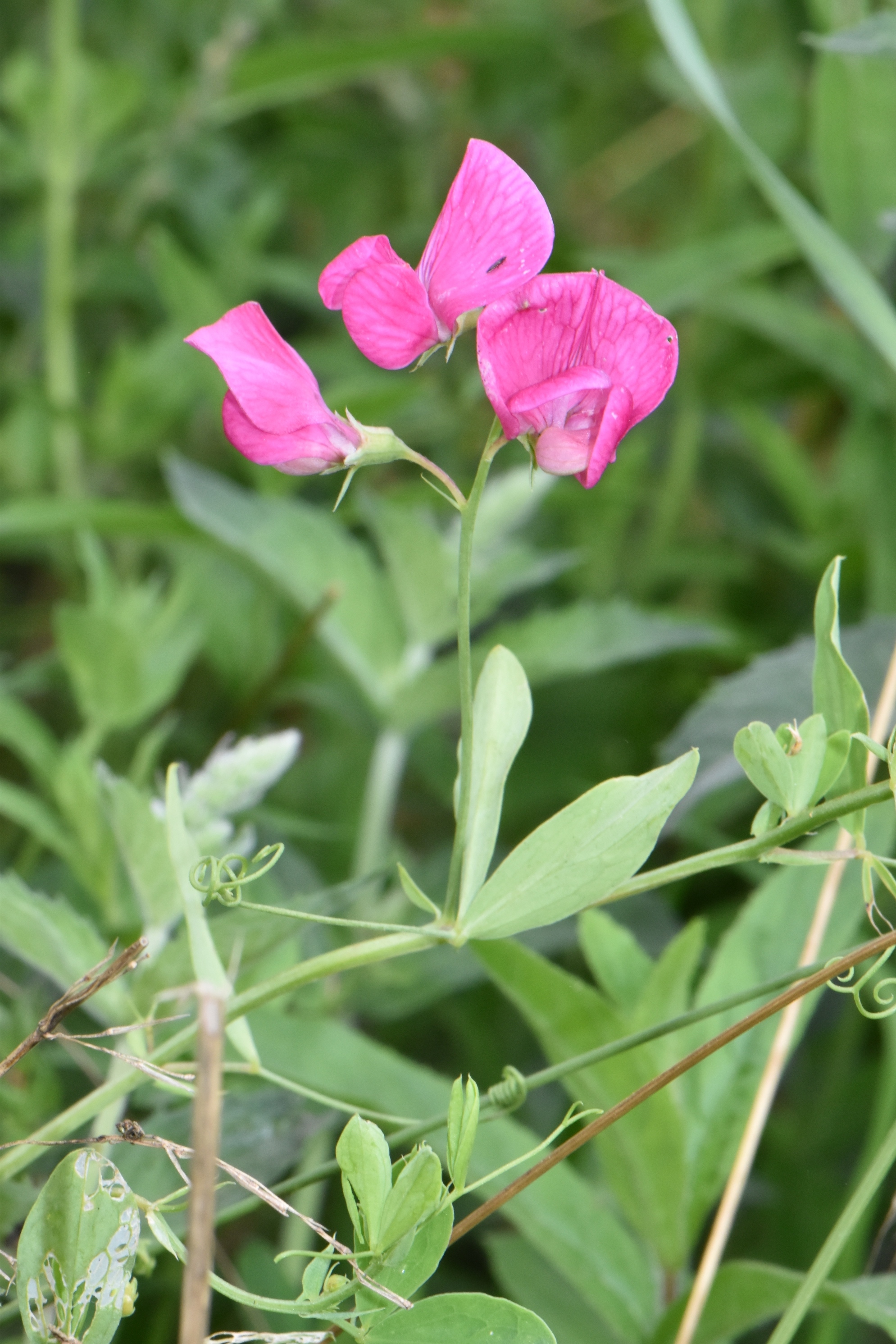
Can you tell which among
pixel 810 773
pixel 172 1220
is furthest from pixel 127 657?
pixel 810 773

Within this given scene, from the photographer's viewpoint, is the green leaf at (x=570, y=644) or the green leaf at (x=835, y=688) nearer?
the green leaf at (x=835, y=688)

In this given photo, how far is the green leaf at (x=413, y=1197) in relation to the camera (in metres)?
0.26

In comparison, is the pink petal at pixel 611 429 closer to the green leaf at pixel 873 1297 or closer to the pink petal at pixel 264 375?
the pink petal at pixel 264 375

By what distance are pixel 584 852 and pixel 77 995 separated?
0.39 feet

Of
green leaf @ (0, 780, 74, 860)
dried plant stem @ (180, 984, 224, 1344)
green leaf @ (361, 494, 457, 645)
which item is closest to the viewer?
dried plant stem @ (180, 984, 224, 1344)

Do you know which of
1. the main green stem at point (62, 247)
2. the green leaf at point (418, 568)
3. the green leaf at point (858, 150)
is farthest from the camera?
the main green stem at point (62, 247)

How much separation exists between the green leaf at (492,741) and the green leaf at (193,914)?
0.06m

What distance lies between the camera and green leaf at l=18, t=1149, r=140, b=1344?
28cm

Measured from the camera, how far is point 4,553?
0.90m

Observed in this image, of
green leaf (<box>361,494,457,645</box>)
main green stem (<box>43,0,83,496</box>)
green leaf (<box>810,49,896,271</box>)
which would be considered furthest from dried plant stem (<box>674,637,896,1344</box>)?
main green stem (<box>43,0,83,496</box>)

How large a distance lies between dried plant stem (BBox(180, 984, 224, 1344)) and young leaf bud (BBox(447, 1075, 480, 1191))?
6 cm

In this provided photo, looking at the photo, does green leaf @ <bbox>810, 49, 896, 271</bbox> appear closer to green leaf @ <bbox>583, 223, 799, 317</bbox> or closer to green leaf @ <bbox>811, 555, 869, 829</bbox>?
green leaf @ <bbox>583, 223, 799, 317</bbox>

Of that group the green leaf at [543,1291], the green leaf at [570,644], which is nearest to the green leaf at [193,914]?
the green leaf at [543,1291]

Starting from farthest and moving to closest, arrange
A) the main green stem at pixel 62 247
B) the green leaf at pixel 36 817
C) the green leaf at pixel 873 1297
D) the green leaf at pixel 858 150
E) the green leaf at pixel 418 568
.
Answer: the main green stem at pixel 62 247
the green leaf at pixel 858 150
the green leaf at pixel 418 568
the green leaf at pixel 36 817
the green leaf at pixel 873 1297
